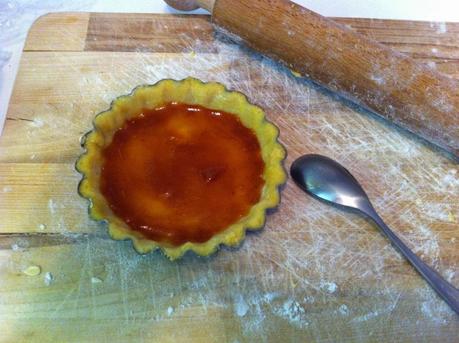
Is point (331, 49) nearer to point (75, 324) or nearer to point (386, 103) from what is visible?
point (386, 103)

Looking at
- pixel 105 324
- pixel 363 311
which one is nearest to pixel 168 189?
pixel 105 324

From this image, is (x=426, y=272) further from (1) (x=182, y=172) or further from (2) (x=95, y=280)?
(2) (x=95, y=280)

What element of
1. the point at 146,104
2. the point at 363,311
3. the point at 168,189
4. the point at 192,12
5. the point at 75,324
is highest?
the point at 192,12

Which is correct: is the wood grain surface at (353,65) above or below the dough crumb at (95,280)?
above

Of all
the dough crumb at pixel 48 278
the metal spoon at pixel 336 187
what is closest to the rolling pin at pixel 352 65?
the metal spoon at pixel 336 187

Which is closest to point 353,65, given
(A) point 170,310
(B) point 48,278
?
(A) point 170,310

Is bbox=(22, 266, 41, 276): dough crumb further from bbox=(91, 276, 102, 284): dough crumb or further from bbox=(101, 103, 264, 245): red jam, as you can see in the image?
bbox=(101, 103, 264, 245): red jam

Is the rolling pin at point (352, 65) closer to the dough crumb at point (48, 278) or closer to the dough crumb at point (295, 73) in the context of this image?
the dough crumb at point (295, 73)

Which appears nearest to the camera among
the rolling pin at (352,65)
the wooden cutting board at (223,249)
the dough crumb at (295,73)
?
the wooden cutting board at (223,249)
